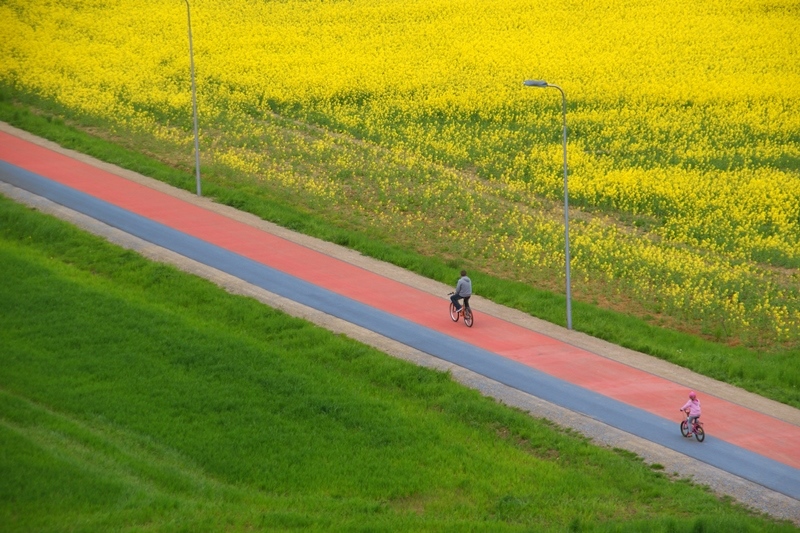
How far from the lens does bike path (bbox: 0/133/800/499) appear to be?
23.3 metres

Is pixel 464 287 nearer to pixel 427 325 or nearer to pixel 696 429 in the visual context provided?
pixel 427 325

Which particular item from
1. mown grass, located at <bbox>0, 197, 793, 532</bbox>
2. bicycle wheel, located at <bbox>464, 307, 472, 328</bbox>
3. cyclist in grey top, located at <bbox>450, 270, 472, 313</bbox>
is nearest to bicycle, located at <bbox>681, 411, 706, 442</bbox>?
mown grass, located at <bbox>0, 197, 793, 532</bbox>

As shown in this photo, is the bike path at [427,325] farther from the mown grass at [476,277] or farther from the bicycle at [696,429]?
the mown grass at [476,277]

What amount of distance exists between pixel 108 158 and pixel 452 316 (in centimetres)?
1990

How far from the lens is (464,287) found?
29.2 m

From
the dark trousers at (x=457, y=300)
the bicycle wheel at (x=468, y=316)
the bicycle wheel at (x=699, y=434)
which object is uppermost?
the dark trousers at (x=457, y=300)

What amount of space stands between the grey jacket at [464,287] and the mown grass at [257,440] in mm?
3217

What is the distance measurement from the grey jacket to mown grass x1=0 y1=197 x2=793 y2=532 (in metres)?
3.22

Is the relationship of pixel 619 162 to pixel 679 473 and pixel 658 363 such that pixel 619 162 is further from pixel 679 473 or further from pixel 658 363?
pixel 679 473

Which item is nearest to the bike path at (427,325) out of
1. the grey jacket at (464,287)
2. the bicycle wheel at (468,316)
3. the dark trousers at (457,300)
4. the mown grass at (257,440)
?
the bicycle wheel at (468,316)

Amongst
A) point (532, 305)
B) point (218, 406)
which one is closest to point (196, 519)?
point (218, 406)

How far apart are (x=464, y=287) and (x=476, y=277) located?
4671mm

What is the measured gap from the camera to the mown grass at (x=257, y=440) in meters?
19.4

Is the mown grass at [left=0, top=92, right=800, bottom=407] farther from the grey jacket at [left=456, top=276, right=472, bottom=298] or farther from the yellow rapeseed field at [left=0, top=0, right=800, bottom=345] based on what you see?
the grey jacket at [left=456, top=276, right=472, bottom=298]
